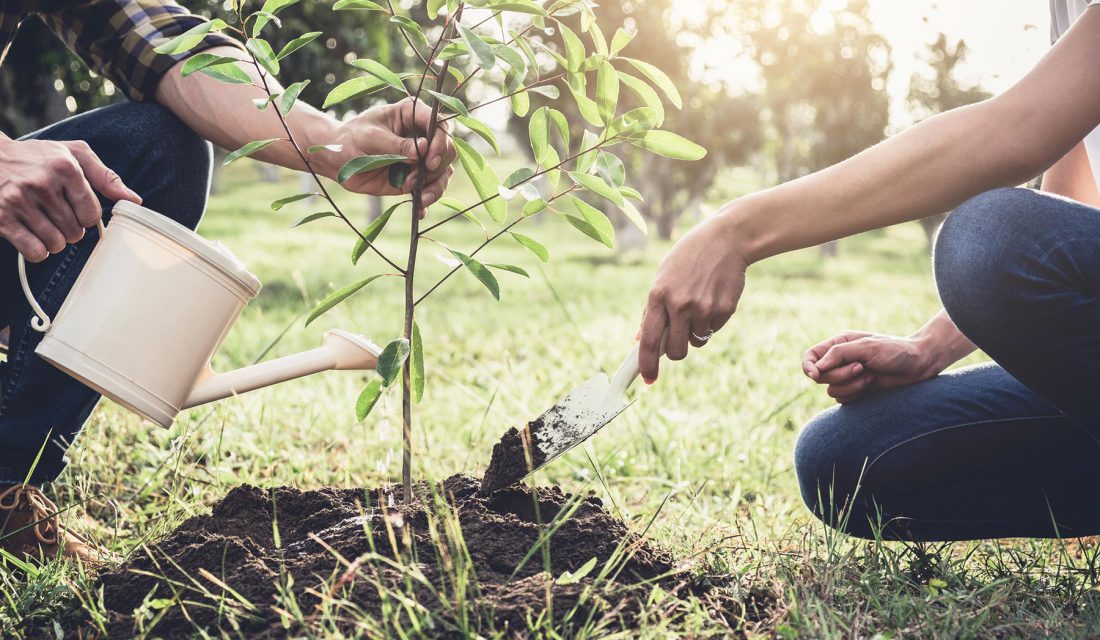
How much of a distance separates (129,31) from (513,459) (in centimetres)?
126

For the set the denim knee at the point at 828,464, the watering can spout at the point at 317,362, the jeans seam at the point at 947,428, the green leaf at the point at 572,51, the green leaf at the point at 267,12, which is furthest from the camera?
the denim knee at the point at 828,464

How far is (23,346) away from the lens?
5.76 ft

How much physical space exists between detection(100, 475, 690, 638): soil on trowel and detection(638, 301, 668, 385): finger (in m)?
0.26

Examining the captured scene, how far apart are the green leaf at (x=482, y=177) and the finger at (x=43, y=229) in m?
0.71

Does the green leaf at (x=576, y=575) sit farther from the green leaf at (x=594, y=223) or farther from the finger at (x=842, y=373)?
Answer: the finger at (x=842, y=373)

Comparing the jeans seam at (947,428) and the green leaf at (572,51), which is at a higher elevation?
the green leaf at (572,51)

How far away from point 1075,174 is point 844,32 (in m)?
22.1

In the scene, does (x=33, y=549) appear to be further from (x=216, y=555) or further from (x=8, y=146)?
(x=8, y=146)

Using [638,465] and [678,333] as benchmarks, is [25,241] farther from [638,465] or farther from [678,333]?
[638,465]

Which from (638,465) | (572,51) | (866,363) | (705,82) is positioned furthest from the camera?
(705,82)

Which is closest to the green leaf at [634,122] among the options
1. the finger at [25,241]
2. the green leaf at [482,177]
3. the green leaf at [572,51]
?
the green leaf at [572,51]

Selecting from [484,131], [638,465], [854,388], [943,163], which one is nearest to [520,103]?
[484,131]

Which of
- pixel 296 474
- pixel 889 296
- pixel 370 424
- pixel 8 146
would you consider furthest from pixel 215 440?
pixel 889 296

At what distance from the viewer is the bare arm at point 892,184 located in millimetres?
1384
